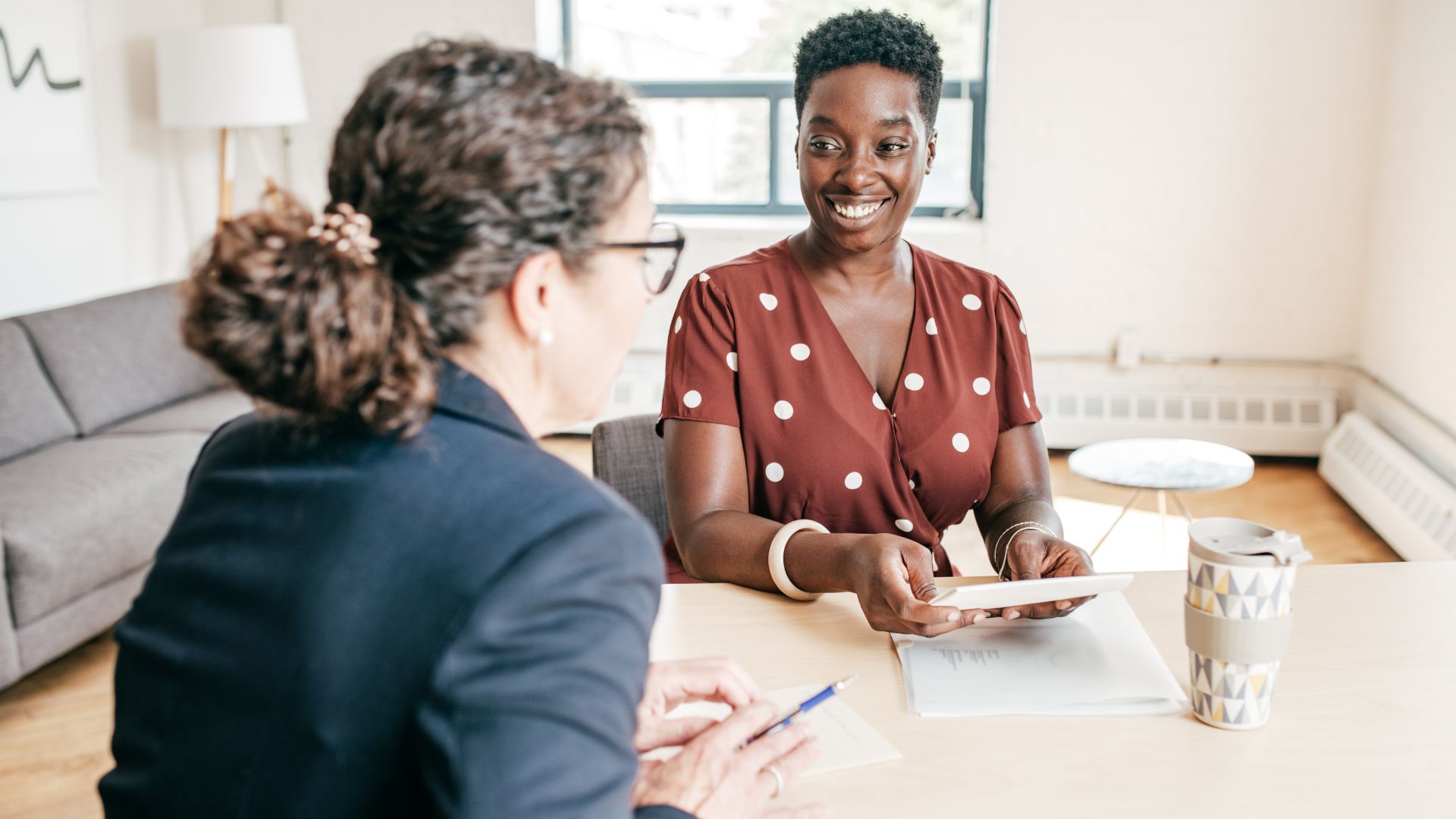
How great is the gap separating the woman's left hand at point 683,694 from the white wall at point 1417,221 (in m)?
3.31

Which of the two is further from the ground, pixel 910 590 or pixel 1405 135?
pixel 1405 135

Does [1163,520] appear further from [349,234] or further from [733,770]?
[349,234]

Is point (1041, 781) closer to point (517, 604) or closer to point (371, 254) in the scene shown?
point (517, 604)

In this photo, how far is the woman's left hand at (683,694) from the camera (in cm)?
108

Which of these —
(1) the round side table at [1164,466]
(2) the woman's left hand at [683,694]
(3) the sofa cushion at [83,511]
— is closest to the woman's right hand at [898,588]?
(2) the woman's left hand at [683,694]

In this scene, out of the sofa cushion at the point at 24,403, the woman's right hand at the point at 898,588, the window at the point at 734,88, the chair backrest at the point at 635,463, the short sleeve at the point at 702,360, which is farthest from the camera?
the window at the point at 734,88

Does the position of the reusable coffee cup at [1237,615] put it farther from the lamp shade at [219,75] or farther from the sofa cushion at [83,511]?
the lamp shade at [219,75]

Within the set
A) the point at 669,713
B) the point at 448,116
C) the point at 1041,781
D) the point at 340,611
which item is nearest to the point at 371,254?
the point at 448,116

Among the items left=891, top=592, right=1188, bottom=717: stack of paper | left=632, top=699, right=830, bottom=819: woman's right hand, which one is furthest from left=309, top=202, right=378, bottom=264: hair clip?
left=891, top=592, right=1188, bottom=717: stack of paper

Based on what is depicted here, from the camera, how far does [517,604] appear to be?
69 centimetres

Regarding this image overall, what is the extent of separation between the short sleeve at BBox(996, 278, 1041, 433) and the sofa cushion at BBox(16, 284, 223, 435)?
236cm

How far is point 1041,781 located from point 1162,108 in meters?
3.86

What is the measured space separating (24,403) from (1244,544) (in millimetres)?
3255

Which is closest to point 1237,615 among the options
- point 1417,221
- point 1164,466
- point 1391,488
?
point 1164,466
